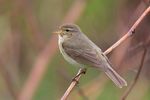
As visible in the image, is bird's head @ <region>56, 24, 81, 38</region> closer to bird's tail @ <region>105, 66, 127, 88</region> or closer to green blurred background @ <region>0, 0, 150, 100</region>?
green blurred background @ <region>0, 0, 150, 100</region>

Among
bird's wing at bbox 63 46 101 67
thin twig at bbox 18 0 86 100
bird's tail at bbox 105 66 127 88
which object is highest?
thin twig at bbox 18 0 86 100

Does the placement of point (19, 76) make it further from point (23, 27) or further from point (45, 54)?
point (45, 54)

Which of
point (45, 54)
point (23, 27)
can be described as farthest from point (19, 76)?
point (45, 54)

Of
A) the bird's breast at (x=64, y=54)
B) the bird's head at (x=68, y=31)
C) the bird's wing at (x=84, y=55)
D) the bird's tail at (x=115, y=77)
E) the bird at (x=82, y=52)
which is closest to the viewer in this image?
the bird's tail at (x=115, y=77)

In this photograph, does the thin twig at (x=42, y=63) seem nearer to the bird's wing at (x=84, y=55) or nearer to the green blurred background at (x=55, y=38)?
the green blurred background at (x=55, y=38)

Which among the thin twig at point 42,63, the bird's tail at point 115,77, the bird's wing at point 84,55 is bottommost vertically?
the bird's tail at point 115,77

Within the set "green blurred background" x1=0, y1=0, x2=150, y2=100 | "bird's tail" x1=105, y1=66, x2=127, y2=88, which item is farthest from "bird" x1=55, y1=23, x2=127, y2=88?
"green blurred background" x1=0, y1=0, x2=150, y2=100

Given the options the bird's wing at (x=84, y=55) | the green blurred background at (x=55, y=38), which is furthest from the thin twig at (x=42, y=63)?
the bird's wing at (x=84, y=55)
